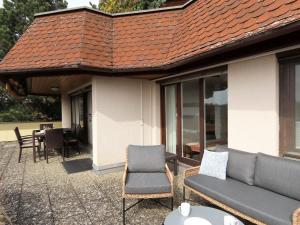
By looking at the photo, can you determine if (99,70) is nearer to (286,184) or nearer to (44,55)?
(44,55)

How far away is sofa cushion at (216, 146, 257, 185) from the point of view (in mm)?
3619

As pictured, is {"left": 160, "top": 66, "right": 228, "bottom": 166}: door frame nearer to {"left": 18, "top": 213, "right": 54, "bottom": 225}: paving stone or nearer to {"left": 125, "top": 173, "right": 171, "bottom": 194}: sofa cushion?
{"left": 125, "top": 173, "right": 171, "bottom": 194}: sofa cushion

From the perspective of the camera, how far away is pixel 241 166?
12.4 ft

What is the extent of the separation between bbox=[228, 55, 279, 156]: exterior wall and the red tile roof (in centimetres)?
77

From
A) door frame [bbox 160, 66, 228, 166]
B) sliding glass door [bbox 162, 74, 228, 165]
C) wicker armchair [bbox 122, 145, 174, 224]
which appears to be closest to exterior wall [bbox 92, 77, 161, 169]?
door frame [bbox 160, 66, 228, 166]

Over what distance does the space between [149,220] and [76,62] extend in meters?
3.93

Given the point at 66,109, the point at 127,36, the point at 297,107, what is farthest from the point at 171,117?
the point at 66,109

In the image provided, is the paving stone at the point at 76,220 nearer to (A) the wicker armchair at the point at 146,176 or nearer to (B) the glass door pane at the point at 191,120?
(A) the wicker armchair at the point at 146,176

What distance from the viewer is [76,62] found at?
18.1 feet

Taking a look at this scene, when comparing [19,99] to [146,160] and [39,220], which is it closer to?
[39,220]

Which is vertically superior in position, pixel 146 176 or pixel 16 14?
pixel 16 14

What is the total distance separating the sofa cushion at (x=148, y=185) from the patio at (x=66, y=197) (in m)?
0.47

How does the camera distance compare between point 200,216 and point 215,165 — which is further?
point 215,165

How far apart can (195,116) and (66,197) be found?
354 centimetres
